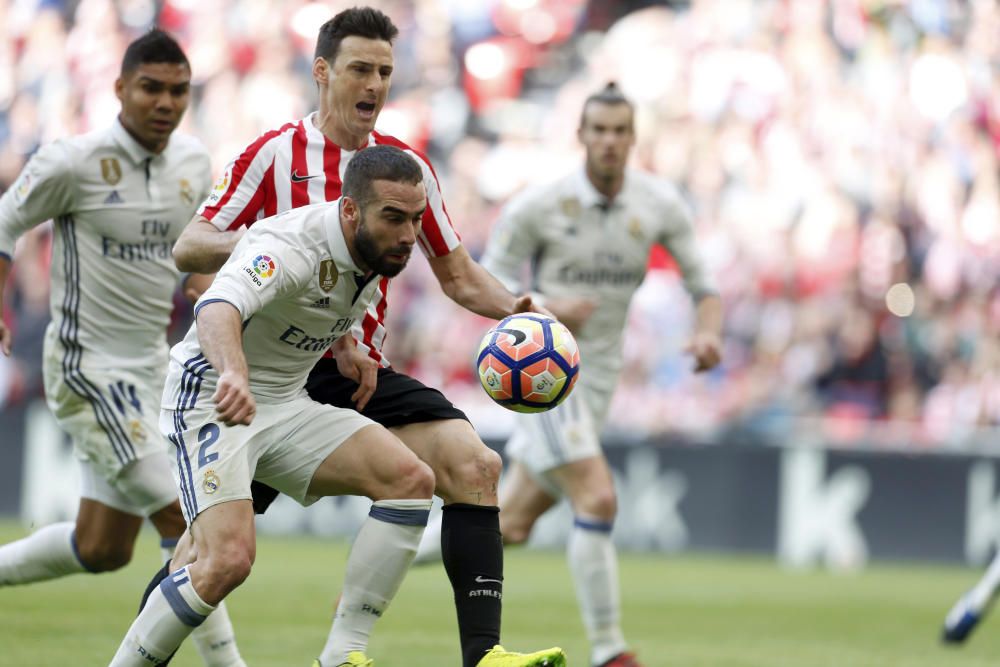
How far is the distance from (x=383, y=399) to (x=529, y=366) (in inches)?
24.6

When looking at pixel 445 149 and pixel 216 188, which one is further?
pixel 445 149

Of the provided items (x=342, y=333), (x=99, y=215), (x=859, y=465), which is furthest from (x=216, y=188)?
(x=859, y=465)

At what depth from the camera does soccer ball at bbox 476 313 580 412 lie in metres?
6.09

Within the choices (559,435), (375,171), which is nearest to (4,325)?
(375,171)

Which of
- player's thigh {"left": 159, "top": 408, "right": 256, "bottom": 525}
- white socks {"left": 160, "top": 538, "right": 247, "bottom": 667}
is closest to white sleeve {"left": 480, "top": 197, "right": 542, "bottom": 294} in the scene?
white socks {"left": 160, "top": 538, "right": 247, "bottom": 667}

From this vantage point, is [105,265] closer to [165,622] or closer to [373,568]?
[373,568]

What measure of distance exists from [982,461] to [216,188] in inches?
463

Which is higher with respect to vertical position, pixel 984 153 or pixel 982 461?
pixel 984 153

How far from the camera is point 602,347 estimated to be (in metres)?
9.41

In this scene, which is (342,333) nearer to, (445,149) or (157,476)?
(157,476)

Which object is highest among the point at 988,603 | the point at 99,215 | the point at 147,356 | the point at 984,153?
the point at 984,153

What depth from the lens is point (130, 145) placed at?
765cm

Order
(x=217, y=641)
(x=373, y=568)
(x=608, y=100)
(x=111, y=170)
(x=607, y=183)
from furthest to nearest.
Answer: (x=607, y=183) < (x=608, y=100) < (x=111, y=170) < (x=217, y=641) < (x=373, y=568)

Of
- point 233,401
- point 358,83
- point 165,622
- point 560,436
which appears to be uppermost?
point 358,83
